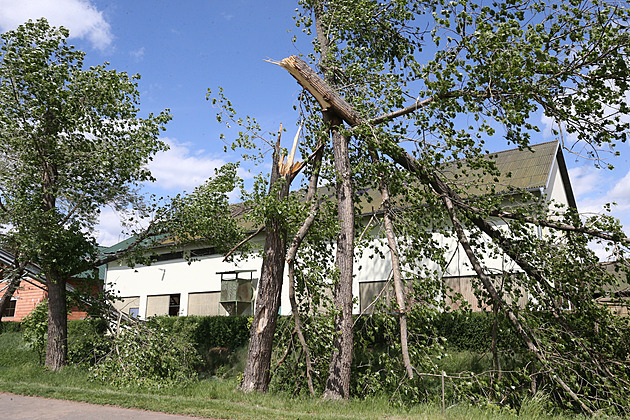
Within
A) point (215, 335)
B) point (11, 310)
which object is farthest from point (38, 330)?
point (11, 310)

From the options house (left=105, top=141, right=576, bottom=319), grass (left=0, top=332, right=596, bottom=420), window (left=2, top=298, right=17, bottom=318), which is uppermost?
house (left=105, top=141, right=576, bottom=319)

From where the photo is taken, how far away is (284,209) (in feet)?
27.6

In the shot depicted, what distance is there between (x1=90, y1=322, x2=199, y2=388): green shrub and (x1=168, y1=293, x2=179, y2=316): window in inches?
443

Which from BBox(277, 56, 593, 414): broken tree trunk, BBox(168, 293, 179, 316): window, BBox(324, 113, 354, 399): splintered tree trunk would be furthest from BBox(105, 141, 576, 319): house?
BBox(277, 56, 593, 414): broken tree trunk

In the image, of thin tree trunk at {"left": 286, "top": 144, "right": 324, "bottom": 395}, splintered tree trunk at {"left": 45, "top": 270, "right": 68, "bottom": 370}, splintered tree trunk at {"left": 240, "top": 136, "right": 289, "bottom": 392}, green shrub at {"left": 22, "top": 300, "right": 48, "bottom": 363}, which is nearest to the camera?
thin tree trunk at {"left": 286, "top": 144, "right": 324, "bottom": 395}

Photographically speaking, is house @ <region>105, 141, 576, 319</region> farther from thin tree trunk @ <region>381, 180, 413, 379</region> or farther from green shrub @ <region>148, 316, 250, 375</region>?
→ thin tree trunk @ <region>381, 180, 413, 379</region>

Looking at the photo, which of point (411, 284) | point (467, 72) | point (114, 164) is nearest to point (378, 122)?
point (467, 72)

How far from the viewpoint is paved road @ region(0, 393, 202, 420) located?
255 inches

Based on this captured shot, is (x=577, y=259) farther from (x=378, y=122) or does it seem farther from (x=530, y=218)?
(x=378, y=122)

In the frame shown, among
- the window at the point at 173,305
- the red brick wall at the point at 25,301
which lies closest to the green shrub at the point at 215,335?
the window at the point at 173,305

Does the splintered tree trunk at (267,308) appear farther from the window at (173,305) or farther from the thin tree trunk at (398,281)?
the window at (173,305)

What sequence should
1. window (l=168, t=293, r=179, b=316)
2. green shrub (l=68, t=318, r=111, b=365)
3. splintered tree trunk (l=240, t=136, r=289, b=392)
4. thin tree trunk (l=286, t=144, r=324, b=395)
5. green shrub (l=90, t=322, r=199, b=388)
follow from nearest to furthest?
thin tree trunk (l=286, t=144, r=324, b=395) → splintered tree trunk (l=240, t=136, r=289, b=392) → green shrub (l=90, t=322, r=199, b=388) → green shrub (l=68, t=318, r=111, b=365) → window (l=168, t=293, r=179, b=316)

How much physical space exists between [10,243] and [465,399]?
34.9 feet

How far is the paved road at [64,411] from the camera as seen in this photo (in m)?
6.49
